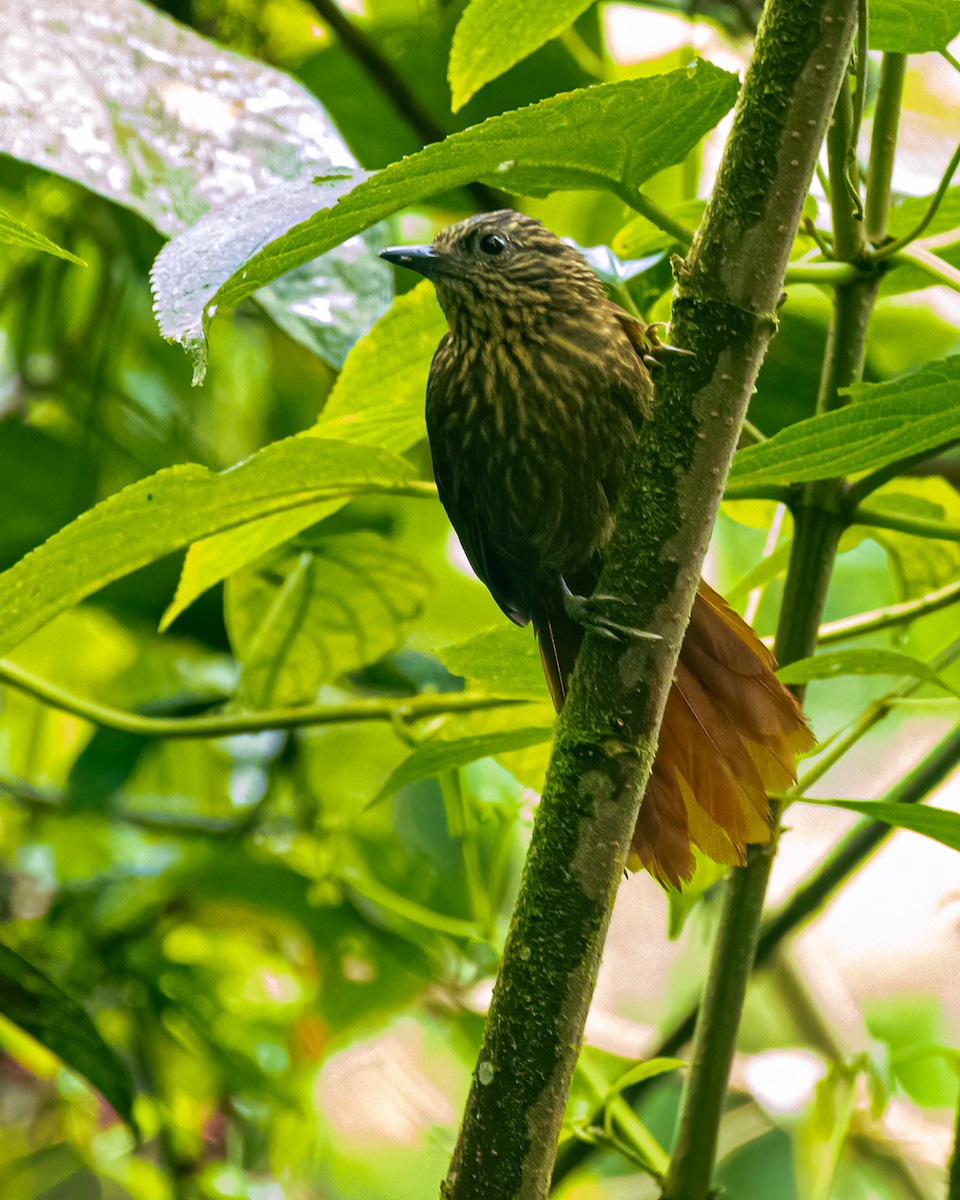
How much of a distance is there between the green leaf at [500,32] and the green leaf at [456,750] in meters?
0.46

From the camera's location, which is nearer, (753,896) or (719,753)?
(753,896)

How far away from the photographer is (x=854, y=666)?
959 mm

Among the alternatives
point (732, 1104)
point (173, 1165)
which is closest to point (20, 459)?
point (173, 1165)

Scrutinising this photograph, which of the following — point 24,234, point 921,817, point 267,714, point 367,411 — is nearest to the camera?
point 24,234

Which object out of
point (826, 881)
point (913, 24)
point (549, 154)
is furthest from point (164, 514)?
point (826, 881)

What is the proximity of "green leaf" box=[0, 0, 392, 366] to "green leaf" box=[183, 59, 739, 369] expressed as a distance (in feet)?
1.05

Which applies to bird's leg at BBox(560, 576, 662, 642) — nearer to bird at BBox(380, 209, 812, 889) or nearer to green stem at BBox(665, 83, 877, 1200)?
green stem at BBox(665, 83, 877, 1200)

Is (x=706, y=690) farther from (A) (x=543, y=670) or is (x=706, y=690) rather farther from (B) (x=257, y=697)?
(B) (x=257, y=697)

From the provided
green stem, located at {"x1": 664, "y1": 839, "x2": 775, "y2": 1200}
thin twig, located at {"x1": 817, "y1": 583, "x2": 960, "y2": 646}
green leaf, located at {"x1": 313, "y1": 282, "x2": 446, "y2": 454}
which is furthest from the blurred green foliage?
green stem, located at {"x1": 664, "y1": 839, "x2": 775, "y2": 1200}

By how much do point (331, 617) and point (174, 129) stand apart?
1.71 ft

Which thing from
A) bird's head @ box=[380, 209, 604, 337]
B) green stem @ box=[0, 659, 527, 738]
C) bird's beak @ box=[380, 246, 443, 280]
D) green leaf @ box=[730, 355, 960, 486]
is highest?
bird's head @ box=[380, 209, 604, 337]

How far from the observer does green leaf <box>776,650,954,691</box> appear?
92 cm

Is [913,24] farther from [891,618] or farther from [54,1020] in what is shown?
[54,1020]

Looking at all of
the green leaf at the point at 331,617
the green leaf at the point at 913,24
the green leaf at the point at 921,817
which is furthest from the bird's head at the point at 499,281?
the green leaf at the point at 921,817
